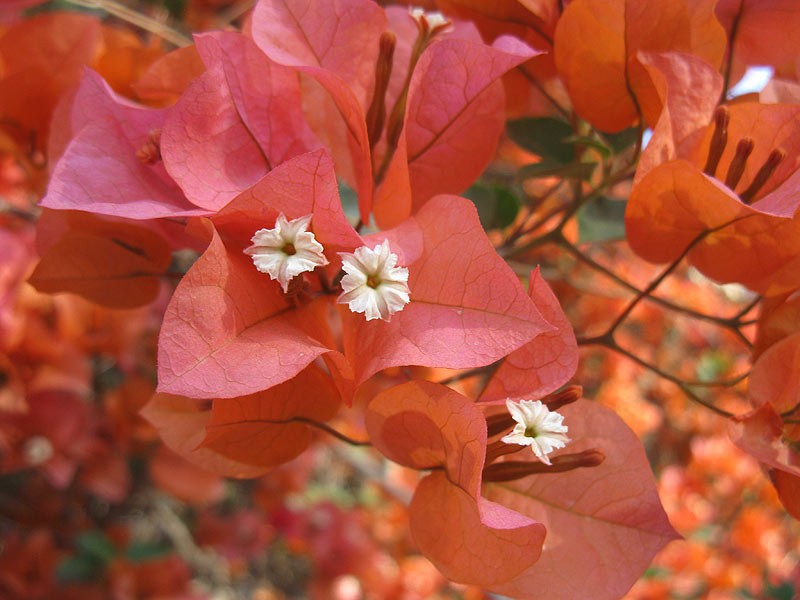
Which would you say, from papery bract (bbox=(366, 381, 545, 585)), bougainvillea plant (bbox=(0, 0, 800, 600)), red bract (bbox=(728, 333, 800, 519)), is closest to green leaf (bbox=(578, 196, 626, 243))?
bougainvillea plant (bbox=(0, 0, 800, 600))

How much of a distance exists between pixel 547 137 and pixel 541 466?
0.35m

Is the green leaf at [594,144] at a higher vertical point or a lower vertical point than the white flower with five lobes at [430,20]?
lower

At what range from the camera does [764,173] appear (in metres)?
0.48

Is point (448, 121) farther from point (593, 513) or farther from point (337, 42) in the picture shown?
point (593, 513)

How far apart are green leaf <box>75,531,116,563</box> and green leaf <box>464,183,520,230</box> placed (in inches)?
37.9

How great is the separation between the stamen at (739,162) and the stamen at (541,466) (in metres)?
0.24

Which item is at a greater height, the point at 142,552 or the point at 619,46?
the point at 619,46

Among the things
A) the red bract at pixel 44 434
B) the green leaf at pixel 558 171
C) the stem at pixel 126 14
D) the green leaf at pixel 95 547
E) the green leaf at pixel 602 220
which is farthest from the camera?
the green leaf at pixel 95 547

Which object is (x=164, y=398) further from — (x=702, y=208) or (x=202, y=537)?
(x=202, y=537)

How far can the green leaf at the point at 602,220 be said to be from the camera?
0.65 metres

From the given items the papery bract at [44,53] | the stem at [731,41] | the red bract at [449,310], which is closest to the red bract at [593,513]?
the red bract at [449,310]

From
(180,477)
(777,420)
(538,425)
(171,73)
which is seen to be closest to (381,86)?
(171,73)

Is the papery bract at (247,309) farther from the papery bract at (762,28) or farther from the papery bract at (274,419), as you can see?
the papery bract at (762,28)

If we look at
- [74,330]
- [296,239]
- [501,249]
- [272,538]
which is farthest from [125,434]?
[296,239]
